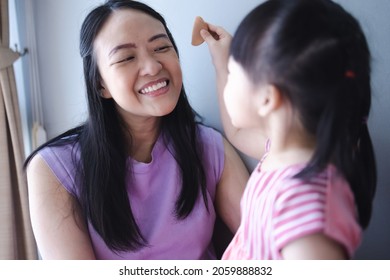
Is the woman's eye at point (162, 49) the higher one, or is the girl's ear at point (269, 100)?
the woman's eye at point (162, 49)

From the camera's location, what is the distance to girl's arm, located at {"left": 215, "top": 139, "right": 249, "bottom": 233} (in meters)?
0.76

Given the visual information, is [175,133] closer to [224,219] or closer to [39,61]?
[224,219]

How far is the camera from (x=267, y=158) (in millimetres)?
539

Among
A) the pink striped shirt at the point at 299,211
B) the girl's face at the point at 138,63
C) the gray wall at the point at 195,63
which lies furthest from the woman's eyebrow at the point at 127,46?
the pink striped shirt at the point at 299,211

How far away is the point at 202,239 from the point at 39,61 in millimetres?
643

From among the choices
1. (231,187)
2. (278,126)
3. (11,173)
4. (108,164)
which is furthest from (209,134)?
(11,173)

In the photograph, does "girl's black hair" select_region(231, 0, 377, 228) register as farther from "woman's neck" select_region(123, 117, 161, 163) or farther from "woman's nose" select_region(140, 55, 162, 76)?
"woman's neck" select_region(123, 117, 161, 163)

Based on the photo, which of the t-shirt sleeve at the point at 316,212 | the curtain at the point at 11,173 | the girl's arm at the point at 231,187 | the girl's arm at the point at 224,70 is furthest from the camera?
the curtain at the point at 11,173

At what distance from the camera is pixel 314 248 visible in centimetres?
41

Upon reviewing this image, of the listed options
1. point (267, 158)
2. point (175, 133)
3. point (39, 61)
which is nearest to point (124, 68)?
point (175, 133)

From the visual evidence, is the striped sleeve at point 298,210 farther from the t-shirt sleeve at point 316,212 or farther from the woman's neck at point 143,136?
the woman's neck at point 143,136

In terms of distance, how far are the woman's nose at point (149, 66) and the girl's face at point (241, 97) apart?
199mm

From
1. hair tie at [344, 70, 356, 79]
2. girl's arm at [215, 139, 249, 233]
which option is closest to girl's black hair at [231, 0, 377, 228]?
hair tie at [344, 70, 356, 79]

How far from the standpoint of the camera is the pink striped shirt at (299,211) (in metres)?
0.41
